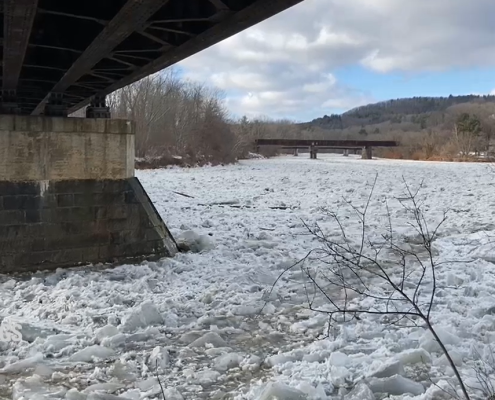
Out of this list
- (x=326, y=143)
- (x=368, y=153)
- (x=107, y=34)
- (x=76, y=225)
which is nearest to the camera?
(x=107, y=34)

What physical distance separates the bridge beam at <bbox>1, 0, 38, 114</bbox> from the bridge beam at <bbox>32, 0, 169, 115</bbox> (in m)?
0.79

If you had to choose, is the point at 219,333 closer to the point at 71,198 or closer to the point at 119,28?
the point at 119,28

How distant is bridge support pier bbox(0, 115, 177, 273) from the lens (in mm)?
8164

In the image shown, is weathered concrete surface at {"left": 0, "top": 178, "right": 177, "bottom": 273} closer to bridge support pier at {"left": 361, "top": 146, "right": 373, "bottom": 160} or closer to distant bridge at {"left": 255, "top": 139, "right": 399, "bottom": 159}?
distant bridge at {"left": 255, "top": 139, "right": 399, "bottom": 159}

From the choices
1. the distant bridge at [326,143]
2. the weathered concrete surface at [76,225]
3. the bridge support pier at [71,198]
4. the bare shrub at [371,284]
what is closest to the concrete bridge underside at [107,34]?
the bridge support pier at [71,198]

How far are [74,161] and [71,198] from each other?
2.11 feet

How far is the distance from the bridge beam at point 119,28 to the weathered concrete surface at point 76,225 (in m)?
2.06

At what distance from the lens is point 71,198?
28.1 ft

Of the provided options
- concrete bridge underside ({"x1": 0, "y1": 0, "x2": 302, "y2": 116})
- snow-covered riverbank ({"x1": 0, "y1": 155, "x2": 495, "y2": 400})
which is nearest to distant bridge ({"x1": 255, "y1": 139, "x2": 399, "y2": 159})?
concrete bridge underside ({"x1": 0, "y1": 0, "x2": 302, "y2": 116})

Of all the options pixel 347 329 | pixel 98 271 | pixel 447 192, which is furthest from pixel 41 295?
pixel 447 192

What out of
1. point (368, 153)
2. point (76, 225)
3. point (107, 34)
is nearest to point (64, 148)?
point (76, 225)

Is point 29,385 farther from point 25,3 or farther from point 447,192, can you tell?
point 447,192

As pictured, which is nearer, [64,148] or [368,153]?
[64,148]

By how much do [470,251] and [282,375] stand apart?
5.99 meters
